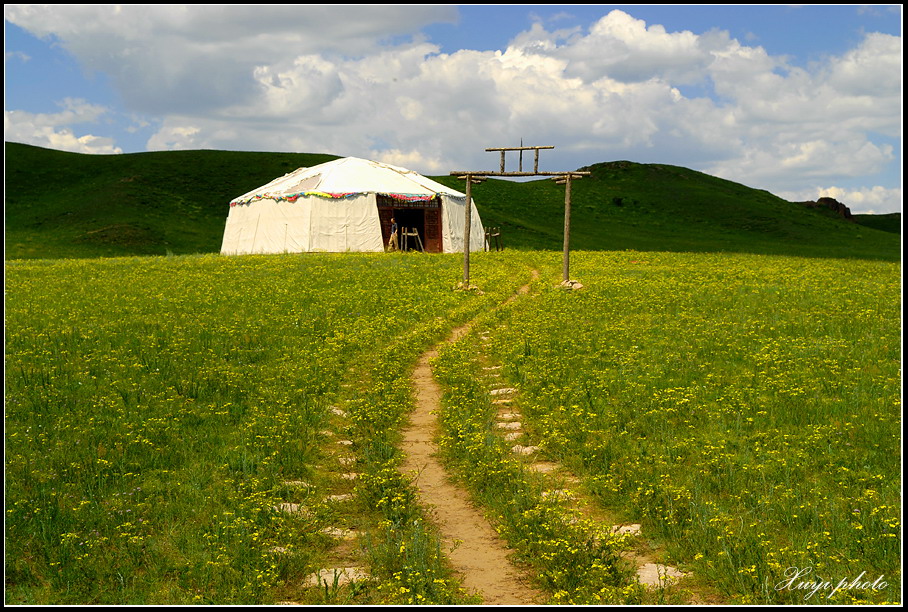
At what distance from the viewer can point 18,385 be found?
35.7 ft

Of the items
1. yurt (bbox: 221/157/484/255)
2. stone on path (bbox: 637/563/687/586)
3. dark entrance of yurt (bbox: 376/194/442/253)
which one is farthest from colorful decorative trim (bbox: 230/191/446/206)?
stone on path (bbox: 637/563/687/586)

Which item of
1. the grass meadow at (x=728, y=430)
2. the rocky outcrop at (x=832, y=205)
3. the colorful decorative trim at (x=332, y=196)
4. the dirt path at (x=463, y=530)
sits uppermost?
the rocky outcrop at (x=832, y=205)

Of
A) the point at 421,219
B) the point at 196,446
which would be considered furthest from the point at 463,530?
the point at 421,219

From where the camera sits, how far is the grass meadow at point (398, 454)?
19.9ft

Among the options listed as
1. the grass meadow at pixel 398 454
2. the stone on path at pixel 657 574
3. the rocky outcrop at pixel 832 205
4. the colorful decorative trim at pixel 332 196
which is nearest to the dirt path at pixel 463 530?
the grass meadow at pixel 398 454

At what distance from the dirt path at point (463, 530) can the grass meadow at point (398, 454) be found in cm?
21

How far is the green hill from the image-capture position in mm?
63281

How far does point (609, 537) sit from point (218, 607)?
3.25 metres

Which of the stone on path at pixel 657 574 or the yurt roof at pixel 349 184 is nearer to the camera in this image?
the stone on path at pixel 657 574

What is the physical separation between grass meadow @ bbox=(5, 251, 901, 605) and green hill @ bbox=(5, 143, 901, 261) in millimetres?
44543

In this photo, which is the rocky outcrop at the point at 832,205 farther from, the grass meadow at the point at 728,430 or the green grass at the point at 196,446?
the green grass at the point at 196,446

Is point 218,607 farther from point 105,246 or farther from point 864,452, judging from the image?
point 105,246

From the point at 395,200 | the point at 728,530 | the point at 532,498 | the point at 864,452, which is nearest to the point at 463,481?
the point at 532,498

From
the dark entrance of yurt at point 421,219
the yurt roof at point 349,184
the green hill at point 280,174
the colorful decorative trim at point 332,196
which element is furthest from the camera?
the green hill at point 280,174
